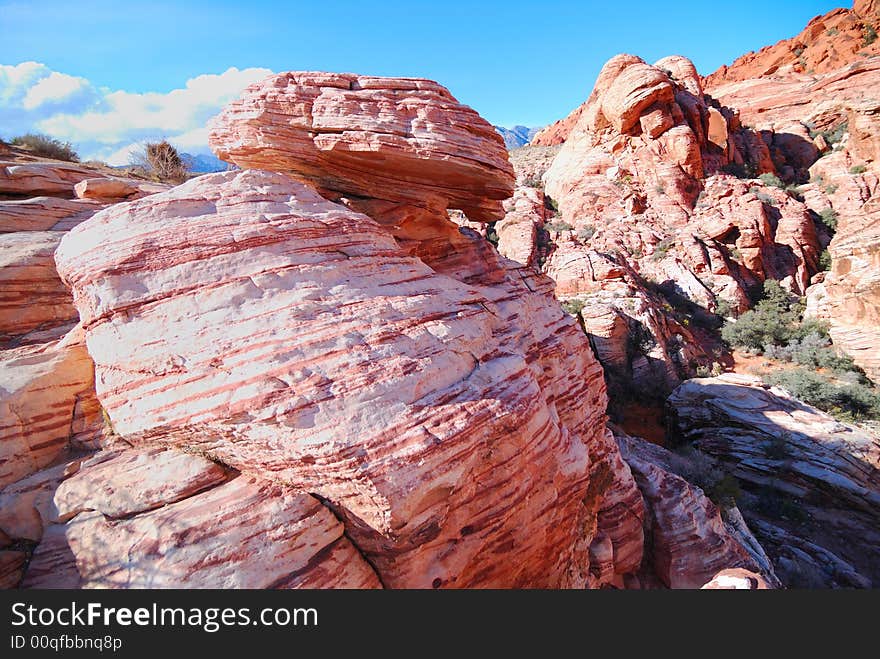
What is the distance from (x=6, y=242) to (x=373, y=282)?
7666 mm

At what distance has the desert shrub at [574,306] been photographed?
62.0 ft

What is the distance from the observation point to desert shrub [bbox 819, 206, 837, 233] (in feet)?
82.6

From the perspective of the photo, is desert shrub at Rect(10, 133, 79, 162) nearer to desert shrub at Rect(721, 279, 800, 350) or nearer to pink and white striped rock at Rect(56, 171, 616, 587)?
pink and white striped rock at Rect(56, 171, 616, 587)

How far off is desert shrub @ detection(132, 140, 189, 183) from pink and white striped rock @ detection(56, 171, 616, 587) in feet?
49.2

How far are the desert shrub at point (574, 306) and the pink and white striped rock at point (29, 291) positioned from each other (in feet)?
57.1

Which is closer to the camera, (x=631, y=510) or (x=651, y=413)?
(x=631, y=510)

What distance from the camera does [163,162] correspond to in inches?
691

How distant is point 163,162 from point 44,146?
4.24m

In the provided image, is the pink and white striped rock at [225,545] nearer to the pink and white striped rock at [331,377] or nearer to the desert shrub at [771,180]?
the pink and white striped rock at [331,377]

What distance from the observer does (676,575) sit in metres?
7.57

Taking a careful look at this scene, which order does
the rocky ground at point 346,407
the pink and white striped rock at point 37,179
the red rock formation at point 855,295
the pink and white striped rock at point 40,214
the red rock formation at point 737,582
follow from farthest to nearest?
the red rock formation at point 855,295
the pink and white striped rock at point 37,179
the pink and white striped rock at point 40,214
the red rock formation at point 737,582
the rocky ground at point 346,407

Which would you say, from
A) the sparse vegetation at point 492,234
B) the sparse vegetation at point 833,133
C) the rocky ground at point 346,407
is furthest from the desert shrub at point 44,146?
the sparse vegetation at point 833,133

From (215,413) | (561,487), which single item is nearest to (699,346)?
(561,487)

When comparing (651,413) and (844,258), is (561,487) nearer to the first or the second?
(651,413)
